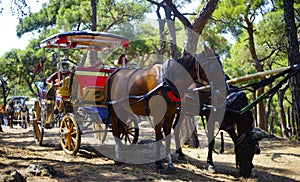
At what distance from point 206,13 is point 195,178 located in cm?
511

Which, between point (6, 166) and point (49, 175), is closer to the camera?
point (49, 175)

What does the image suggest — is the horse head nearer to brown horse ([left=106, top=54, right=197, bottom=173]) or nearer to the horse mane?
brown horse ([left=106, top=54, right=197, bottom=173])

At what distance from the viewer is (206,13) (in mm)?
9633

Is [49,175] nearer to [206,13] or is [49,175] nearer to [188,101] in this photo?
[188,101]

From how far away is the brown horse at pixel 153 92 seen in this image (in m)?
6.23

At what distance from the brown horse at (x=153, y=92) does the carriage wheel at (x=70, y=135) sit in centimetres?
84

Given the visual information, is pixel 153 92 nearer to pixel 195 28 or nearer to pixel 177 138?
pixel 177 138

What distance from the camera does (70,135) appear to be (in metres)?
7.93

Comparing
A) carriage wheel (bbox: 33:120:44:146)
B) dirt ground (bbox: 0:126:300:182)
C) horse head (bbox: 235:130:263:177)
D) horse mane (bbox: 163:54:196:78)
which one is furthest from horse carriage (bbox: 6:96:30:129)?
horse head (bbox: 235:130:263:177)

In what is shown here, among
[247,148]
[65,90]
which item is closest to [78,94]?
[65,90]

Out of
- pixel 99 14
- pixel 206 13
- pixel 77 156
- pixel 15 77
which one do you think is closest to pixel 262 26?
pixel 206 13

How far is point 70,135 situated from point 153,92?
2.66 metres

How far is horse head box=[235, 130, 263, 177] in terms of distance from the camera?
6102mm

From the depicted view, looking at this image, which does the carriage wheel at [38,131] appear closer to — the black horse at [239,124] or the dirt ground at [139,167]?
the dirt ground at [139,167]
